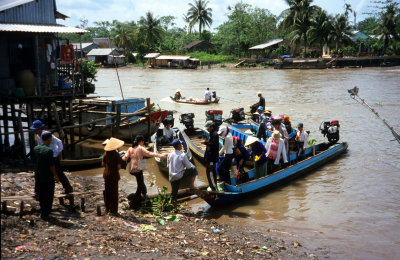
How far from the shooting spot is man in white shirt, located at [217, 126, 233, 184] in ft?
30.1

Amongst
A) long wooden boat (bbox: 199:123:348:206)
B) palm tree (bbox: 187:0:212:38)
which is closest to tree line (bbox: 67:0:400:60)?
palm tree (bbox: 187:0:212:38)

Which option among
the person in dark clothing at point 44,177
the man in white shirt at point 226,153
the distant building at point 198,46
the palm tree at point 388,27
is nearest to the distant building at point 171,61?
the distant building at point 198,46

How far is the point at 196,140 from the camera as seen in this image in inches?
616

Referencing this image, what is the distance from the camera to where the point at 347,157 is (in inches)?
603

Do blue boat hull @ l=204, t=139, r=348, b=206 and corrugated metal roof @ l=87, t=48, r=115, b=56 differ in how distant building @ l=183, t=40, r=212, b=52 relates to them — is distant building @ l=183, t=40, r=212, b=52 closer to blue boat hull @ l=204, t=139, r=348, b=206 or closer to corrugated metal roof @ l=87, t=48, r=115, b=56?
corrugated metal roof @ l=87, t=48, r=115, b=56

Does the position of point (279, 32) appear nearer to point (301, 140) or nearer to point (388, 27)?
point (388, 27)

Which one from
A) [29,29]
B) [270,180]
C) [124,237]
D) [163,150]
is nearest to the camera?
[124,237]

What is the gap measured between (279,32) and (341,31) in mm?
16312

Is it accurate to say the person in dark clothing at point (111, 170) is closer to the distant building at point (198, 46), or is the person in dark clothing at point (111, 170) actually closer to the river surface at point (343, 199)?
the river surface at point (343, 199)

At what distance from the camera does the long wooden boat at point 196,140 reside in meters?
14.0

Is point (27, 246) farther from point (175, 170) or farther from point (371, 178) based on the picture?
point (371, 178)

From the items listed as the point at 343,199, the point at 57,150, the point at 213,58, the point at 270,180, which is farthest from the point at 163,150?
the point at 213,58

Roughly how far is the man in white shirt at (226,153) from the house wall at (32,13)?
9540 millimetres

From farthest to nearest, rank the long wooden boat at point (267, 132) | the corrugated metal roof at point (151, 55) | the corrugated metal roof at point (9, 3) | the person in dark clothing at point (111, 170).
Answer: the corrugated metal roof at point (151, 55) < the long wooden boat at point (267, 132) < the corrugated metal roof at point (9, 3) < the person in dark clothing at point (111, 170)
